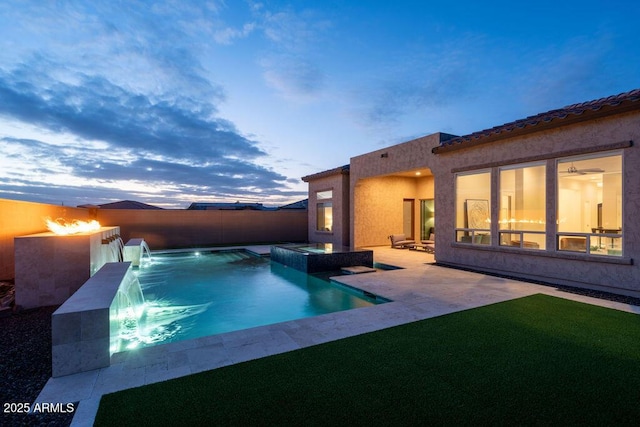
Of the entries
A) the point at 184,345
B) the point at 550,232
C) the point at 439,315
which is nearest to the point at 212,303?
the point at 184,345

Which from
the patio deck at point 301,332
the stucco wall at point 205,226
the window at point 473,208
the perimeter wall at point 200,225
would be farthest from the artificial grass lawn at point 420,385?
the stucco wall at point 205,226

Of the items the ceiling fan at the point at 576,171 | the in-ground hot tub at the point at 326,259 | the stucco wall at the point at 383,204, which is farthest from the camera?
the stucco wall at the point at 383,204

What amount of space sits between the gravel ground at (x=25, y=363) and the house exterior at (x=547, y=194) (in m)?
10.6

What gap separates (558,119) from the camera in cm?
795

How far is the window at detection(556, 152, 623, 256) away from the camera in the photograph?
7473 millimetres

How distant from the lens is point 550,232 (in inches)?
334

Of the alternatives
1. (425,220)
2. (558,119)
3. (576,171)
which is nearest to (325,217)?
(425,220)

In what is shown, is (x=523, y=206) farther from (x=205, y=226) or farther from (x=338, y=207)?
(x=205, y=226)

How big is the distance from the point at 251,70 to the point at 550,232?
14008 mm

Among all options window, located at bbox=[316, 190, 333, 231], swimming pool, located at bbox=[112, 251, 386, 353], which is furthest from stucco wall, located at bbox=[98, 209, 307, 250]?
swimming pool, located at bbox=[112, 251, 386, 353]

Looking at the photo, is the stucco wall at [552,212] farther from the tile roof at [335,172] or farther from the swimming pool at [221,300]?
the tile roof at [335,172]

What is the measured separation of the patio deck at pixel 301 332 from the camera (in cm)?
341

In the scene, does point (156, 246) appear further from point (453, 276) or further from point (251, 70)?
point (453, 276)

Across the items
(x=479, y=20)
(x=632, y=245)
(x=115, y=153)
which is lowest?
(x=632, y=245)
